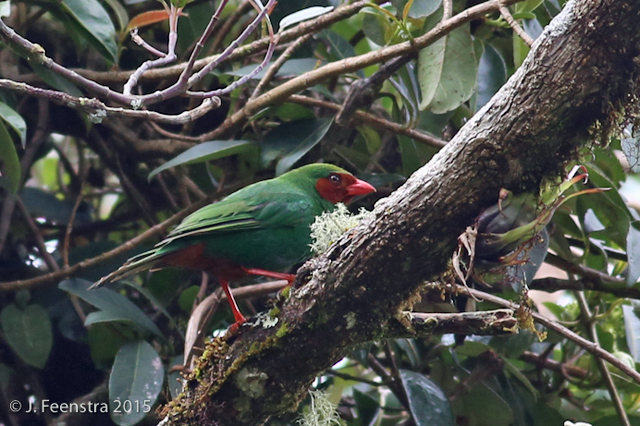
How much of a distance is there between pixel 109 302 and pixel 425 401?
1754 mm

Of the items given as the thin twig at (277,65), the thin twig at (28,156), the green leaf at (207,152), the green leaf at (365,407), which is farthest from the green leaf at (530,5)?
the thin twig at (28,156)

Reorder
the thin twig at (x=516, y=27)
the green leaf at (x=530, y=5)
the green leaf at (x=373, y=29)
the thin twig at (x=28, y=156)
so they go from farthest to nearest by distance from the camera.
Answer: the thin twig at (x=28, y=156) → the green leaf at (x=373, y=29) → the green leaf at (x=530, y=5) → the thin twig at (x=516, y=27)

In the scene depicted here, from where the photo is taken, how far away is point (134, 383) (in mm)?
3217

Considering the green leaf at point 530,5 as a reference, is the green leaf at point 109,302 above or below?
below

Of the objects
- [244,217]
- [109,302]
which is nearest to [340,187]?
[244,217]

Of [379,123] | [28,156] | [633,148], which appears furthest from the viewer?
[28,156]

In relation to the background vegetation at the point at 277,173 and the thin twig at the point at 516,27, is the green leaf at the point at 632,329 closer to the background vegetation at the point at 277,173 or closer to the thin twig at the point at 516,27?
the background vegetation at the point at 277,173

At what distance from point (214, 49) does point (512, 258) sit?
2.71 metres

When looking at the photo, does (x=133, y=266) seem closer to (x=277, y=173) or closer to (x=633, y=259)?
(x=277, y=173)

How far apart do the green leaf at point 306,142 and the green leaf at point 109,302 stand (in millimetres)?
1088

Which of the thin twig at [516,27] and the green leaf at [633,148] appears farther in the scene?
the thin twig at [516,27]

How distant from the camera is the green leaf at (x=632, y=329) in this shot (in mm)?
3689

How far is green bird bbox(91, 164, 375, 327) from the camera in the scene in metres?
3.21

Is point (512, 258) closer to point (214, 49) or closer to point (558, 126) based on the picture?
point (558, 126)
